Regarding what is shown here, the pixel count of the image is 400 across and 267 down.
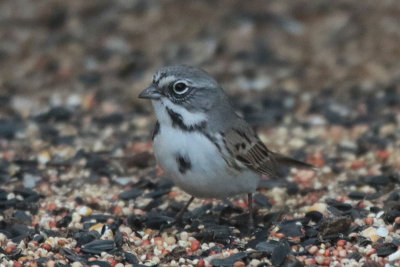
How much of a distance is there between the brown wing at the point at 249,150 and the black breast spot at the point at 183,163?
1.25ft

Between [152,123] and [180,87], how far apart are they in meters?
2.98

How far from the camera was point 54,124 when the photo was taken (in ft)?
27.9

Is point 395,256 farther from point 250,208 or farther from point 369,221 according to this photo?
point 250,208

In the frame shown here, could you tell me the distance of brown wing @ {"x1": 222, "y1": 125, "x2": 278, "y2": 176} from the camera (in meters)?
5.76

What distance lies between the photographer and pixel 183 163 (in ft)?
17.9

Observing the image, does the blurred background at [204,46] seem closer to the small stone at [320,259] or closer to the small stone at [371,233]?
the small stone at [371,233]

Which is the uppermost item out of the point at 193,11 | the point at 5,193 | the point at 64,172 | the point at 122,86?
the point at 193,11

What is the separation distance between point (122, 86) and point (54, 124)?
51.8 inches

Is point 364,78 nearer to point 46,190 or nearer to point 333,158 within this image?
point 333,158

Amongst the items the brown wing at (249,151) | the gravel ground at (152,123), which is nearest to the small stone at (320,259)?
the gravel ground at (152,123)

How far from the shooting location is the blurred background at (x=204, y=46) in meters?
9.55

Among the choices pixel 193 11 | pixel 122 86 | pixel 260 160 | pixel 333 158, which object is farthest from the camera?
pixel 193 11

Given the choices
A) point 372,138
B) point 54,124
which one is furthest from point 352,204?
point 54,124

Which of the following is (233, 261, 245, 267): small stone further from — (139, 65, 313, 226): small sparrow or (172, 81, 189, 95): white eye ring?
(172, 81, 189, 95): white eye ring
